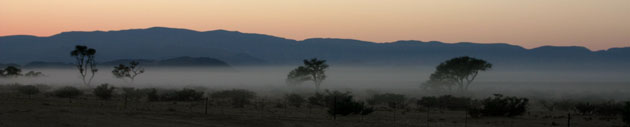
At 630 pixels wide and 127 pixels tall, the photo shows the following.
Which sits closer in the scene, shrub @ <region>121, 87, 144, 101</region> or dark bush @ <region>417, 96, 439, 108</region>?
dark bush @ <region>417, 96, 439, 108</region>

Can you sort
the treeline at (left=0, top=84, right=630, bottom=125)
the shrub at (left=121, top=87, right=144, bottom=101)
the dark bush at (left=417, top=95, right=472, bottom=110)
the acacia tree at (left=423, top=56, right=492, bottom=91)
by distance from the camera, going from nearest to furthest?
the treeline at (left=0, top=84, right=630, bottom=125), the dark bush at (left=417, top=95, right=472, bottom=110), the shrub at (left=121, top=87, right=144, bottom=101), the acacia tree at (left=423, top=56, right=492, bottom=91)

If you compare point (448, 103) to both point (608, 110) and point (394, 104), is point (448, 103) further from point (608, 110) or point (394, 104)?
point (608, 110)

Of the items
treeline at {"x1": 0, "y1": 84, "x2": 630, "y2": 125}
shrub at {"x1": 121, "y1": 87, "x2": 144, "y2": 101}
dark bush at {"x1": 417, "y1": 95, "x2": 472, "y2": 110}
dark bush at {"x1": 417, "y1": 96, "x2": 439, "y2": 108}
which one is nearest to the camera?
treeline at {"x1": 0, "y1": 84, "x2": 630, "y2": 125}

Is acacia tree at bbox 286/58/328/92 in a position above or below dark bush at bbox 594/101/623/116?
above

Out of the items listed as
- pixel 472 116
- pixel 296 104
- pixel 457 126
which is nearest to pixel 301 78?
pixel 296 104

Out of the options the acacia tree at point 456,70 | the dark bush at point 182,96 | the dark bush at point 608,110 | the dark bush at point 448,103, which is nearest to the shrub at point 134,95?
the dark bush at point 182,96

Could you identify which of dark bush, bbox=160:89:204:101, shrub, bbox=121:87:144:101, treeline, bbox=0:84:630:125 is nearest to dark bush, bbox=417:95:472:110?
treeline, bbox=0:84:630:125

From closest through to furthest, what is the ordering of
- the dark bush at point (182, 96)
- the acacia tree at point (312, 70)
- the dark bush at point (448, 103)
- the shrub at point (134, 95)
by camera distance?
the dark bush at point (448, 103) → the dark bush at point (182, 96) → the shrub at point (134, 95) → the acacia tree at point (312, 70)

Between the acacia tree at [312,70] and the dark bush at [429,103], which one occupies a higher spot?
the acacia tree at [312,70]

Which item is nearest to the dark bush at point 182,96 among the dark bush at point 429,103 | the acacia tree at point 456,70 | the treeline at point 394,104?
the treeline at point 394,104

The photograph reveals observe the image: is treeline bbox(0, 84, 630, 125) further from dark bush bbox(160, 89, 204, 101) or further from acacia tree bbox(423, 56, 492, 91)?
acacia tree bbox(423, 56, 492, 91)

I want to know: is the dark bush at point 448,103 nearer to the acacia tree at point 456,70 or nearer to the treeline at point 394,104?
the treeline at point 394,104

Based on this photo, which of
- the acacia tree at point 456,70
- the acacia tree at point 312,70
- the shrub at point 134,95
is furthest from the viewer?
the acacia tree at point 312,70

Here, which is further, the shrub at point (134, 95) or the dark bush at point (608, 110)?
the shrub at point (134, 95)
